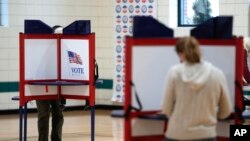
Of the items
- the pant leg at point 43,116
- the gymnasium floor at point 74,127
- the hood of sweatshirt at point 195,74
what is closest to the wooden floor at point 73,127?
the gymnasium floor at point 74,127

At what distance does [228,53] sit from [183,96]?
2.99ft

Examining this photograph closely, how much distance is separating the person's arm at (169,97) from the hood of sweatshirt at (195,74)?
0.28 ft

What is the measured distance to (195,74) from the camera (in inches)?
158

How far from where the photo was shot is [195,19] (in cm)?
1060

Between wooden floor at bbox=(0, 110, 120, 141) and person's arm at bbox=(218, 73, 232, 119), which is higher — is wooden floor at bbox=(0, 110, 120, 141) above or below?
below

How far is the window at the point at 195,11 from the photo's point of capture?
10.4 metres

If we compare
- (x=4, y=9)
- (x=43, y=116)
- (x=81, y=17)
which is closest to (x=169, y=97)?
(x=43, y=116)

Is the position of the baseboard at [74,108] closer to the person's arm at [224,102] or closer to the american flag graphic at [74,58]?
the american flag graphic at [74,58]

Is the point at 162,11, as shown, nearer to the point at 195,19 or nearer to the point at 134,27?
the point at 195,19

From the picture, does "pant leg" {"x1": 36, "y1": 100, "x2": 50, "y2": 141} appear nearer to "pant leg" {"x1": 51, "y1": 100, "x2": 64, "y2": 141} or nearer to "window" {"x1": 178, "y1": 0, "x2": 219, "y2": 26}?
"pant leg" {"x1": 51, "y1": 100, "x2": 64, "y2": 141}

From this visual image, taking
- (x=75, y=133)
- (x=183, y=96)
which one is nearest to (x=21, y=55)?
(x=75, y=133)

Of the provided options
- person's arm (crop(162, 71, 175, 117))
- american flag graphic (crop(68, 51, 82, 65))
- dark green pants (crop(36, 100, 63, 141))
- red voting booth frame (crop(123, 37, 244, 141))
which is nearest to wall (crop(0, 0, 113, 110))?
dark green pants (crop(36, 100, 63, 141))

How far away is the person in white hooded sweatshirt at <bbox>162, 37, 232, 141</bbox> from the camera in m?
3.98

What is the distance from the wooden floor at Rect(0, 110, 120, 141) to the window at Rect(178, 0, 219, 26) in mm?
2311
